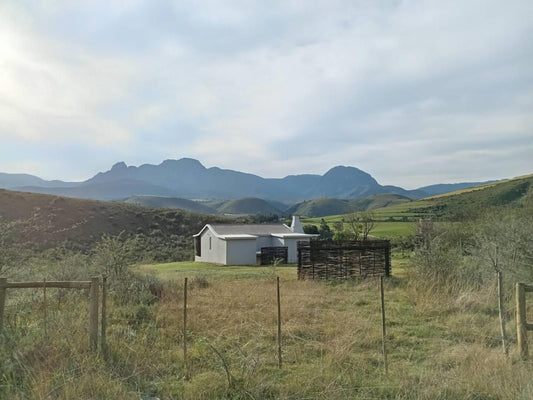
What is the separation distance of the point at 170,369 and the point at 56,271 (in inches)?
304

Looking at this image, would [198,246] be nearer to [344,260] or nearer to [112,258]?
[344,260]

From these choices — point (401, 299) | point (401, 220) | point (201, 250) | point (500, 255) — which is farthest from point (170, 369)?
point (401, 220)

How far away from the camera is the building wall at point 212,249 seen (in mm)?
32572

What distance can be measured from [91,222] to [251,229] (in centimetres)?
2161

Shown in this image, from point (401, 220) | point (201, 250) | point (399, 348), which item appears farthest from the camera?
point (401, 220)

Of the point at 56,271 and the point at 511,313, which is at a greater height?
the point at 56,271

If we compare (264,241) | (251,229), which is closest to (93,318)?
(264,241)

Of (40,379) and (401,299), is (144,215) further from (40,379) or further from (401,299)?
(40,379)

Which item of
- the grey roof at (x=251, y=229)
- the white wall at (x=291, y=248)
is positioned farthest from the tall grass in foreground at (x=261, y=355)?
the grey roof at (x=251, y=229)

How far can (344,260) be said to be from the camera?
71.4 ft

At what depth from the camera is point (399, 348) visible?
7477 mm

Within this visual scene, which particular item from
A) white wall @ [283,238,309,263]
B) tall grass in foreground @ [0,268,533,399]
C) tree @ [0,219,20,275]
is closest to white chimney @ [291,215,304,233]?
white wall @ [283,238,309,263]

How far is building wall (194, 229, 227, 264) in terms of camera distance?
32572 millimetres

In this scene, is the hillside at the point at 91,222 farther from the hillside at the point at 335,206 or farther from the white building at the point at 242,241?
the hillside at the point at 335,206
